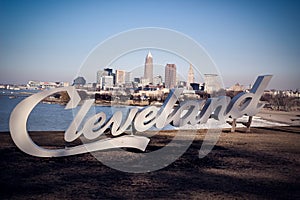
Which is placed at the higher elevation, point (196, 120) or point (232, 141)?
point (196, 120)

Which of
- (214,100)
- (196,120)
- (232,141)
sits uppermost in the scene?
(214,100)

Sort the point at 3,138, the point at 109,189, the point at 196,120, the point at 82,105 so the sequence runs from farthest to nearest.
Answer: the point at 3,138, the point at 196,120, the point at 82,105, the point at 109,189

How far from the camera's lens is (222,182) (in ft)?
26.2

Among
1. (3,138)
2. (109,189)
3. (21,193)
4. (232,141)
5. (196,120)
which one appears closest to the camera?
(21,193)

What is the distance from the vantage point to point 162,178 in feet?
26.8

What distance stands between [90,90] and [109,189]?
31.2 ft

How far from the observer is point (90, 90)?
15945 millimetres

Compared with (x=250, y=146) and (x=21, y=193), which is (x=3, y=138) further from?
(x=250, y=146)

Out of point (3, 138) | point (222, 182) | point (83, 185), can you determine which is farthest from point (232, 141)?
point (3, 138)

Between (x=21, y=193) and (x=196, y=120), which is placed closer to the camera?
(x=21, y=193)

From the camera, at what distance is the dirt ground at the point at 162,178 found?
268 inches

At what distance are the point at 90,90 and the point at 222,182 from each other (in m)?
9.82

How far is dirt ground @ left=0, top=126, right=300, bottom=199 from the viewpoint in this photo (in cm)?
680

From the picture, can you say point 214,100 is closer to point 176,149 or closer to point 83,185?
point 176,149
